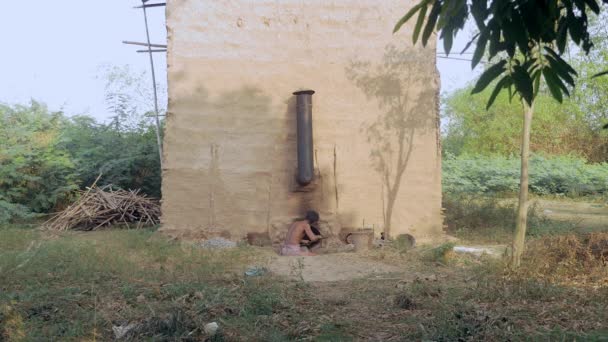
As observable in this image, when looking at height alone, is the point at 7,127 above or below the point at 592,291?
above

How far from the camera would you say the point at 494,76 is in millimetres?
2490

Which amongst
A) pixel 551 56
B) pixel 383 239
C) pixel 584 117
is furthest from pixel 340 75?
pixel 584 117

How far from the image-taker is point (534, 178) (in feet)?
62.4

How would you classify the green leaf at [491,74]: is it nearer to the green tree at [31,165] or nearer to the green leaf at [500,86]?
the green leaf at [500,86]

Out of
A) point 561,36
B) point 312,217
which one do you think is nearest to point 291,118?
point 312,217

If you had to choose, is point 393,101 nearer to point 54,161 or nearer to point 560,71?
point 54,161

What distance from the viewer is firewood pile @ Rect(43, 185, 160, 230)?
475 inches

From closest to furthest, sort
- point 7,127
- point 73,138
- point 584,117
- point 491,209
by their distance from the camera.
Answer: point 491,209
point 7,127
point 73,138
point 584,117

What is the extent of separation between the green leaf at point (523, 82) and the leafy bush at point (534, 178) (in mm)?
15434

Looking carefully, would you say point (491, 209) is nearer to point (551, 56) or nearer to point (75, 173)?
point (75, 173)

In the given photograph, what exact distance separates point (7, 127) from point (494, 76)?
1329 centimetres

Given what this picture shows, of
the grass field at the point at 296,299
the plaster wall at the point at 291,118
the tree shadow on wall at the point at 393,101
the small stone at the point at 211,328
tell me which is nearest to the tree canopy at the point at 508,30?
the grass field at the point at 296,299

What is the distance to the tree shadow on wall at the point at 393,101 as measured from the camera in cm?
1028

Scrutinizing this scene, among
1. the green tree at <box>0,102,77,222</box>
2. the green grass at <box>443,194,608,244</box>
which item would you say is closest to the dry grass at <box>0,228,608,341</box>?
the green grass at <box>443,194,608,244</box>
